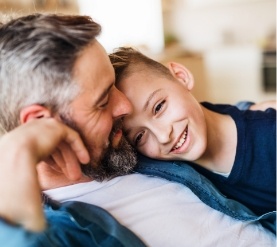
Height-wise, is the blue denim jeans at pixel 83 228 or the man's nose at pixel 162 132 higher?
the man's nose at pixel 162 132

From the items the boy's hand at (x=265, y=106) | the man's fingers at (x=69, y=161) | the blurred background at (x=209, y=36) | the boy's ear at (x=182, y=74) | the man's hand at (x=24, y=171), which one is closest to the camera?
the man's hand at (x=24, y=171)

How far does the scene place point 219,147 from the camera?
1128mm

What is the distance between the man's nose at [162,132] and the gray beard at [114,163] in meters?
0.07

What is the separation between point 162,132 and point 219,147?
0.85 ft

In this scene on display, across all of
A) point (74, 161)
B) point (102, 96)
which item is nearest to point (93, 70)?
point (102, 96)

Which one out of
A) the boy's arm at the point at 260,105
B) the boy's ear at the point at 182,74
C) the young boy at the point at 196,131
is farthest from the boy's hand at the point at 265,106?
the boy's ear at the point at 182,74

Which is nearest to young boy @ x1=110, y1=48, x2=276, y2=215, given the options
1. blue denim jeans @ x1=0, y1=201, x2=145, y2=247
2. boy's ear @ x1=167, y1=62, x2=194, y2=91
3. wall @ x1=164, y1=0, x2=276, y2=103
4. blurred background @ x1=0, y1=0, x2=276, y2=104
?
boy's ear @ x1=167, y1=62, x2=194, y2=91

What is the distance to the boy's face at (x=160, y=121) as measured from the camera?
95 cm

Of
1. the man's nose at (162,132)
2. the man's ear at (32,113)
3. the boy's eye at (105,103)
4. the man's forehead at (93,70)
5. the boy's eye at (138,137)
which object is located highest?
the man's forehead at (93,70)

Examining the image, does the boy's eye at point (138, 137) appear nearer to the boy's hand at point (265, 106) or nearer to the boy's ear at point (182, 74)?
the boy's ear at point (182, 74)

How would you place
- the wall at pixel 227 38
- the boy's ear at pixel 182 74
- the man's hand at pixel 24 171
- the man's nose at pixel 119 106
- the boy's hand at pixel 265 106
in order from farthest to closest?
the wall at pixel 227 38
the boy's hand at pixel 265 106
the boy's ear at pixel 182 74
the man's nose at pixel 119 106
the man's hand at pixel 24 171

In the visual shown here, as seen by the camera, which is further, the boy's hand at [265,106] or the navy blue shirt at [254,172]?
the boy's hand at [265,106]

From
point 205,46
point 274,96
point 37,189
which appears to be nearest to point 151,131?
point 37,189

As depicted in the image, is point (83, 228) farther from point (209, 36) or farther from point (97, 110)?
point (209, 36)
